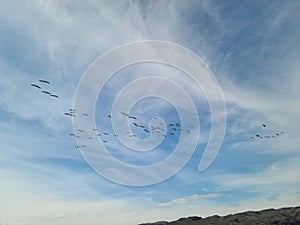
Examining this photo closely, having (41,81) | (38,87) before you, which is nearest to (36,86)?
(38,87)

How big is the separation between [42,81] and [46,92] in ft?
31.5

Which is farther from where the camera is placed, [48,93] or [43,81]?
[48,93]

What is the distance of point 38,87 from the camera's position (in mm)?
102125

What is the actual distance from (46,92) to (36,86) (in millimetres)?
4025

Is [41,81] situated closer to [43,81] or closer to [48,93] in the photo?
[43,81]

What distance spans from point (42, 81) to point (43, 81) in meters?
0.32

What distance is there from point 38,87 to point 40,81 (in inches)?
315

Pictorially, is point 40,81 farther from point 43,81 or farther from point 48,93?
point 48,93

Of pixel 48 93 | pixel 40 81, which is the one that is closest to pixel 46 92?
pixel 48 93

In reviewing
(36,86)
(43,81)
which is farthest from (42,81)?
(36,86)

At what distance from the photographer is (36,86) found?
101 metres

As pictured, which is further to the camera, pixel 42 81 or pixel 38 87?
pixel 38 87

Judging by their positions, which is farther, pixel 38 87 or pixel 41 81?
pixel 38 87

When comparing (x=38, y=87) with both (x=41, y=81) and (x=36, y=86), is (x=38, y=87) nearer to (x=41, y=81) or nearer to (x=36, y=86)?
(x=36, y=86)
